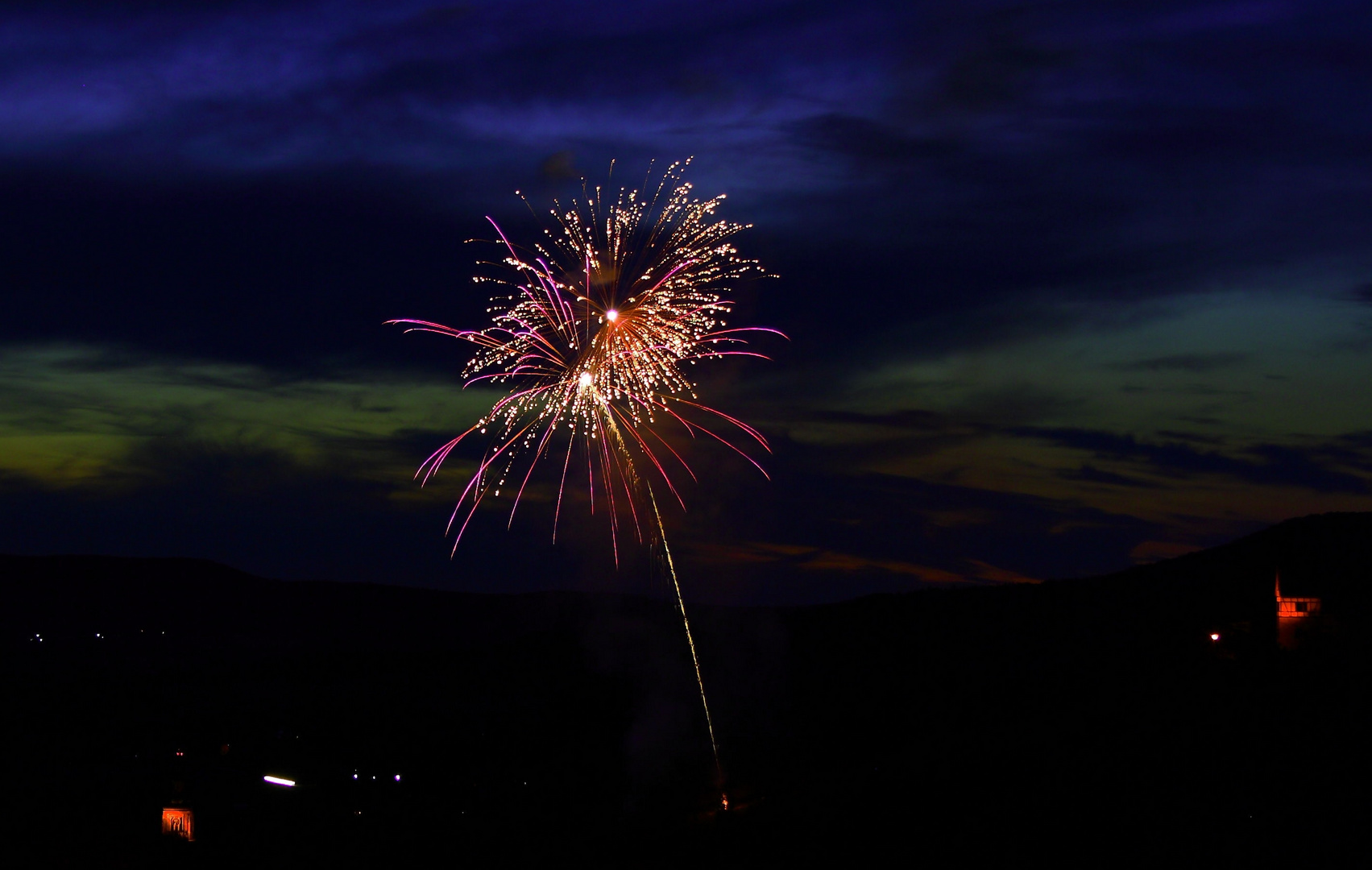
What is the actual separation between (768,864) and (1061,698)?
17.5 m

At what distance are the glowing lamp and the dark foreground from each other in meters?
0.24

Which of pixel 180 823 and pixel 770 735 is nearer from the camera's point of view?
pixel 180 823

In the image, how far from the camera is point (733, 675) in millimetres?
69812

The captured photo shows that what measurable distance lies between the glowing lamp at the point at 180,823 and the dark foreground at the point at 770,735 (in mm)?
240

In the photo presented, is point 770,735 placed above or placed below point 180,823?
above

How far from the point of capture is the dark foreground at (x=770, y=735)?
24.2 metres

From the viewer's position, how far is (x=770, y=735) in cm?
4816

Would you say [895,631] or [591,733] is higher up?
[895,631]

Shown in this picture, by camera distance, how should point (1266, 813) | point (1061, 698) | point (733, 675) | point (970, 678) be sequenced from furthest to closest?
point (733, 675) → point (970, 678) → point (1061, 698) → point (1266, 813)

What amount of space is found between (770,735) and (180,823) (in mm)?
25122

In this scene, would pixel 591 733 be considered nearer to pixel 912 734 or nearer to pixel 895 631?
pixel 912 734

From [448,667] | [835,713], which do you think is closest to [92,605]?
[448,667]

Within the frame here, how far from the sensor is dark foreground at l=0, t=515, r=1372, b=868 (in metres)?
24.2

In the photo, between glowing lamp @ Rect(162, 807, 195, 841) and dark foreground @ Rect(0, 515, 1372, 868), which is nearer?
dark foreground @ Rect(0, 515, 1372, 868)
